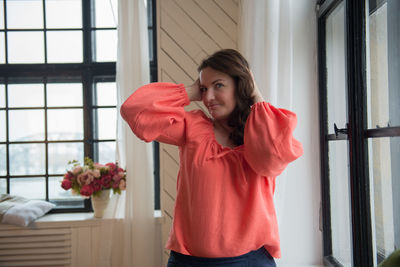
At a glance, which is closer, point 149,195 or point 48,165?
point 149,195

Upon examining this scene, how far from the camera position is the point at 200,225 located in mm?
969

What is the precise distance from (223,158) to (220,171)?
5cm

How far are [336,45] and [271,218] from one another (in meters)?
1.08

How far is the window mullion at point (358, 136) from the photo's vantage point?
127 cm

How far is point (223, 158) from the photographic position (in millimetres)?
1031

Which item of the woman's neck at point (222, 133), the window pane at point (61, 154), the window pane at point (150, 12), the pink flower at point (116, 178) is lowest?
the pink flower at point (116, 178)

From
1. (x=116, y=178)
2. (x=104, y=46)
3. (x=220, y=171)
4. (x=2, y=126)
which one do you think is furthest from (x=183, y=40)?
(x=2, y=126)

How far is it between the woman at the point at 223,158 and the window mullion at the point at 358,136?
46cm

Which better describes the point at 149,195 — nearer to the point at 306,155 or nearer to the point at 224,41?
the point at 306,155

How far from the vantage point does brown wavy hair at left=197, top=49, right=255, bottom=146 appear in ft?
3.39

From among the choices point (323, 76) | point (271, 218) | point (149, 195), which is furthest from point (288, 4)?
point (149, 195)

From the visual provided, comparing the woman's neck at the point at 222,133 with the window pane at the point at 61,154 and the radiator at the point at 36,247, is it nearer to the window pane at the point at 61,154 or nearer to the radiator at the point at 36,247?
the radiator at the point at 36,247

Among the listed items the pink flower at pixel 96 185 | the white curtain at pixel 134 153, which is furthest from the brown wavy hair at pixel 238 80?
the pink flower at pixel 96 185

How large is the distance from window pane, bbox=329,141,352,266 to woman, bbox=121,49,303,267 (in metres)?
0.65
